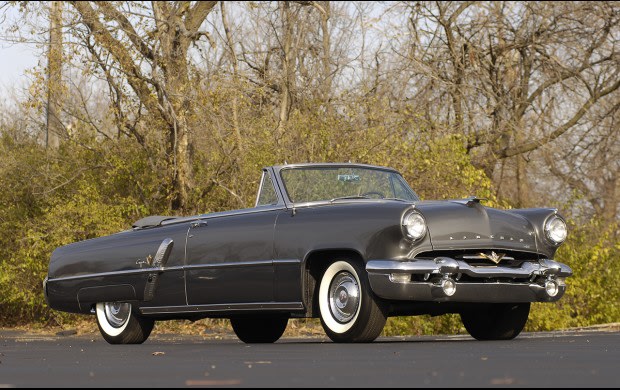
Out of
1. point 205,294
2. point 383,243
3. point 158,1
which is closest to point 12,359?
point 205,294

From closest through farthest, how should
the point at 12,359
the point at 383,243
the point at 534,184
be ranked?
the point at 12,359 → the point at 383,243 → the point at 534,184

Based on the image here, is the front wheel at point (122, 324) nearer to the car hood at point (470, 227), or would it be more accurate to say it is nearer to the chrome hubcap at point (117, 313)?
the chrome hubcap at point (117, 313)

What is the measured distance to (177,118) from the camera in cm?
1878

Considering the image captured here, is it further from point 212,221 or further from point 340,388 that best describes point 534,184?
point 340,388

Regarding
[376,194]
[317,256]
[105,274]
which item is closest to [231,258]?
[317,256]

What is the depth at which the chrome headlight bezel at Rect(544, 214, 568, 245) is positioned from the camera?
10.5 m

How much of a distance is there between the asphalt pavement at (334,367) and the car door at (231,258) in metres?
0.93

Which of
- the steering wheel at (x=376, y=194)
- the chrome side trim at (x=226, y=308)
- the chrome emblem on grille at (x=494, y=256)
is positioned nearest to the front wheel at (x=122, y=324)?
the chrome side trim at (x=226, y=308)

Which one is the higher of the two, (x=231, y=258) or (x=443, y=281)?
(x=231, y=258)

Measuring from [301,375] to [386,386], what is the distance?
0.80 meters

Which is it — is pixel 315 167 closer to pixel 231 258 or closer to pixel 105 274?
pixel 231 258

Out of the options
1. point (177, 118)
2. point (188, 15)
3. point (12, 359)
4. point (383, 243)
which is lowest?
point (12, 359)

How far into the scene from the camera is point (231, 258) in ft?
34.8

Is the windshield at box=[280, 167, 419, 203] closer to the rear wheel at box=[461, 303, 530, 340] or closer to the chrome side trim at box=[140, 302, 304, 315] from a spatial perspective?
the chrome side trim at box=[140, 302, 304, 315]
